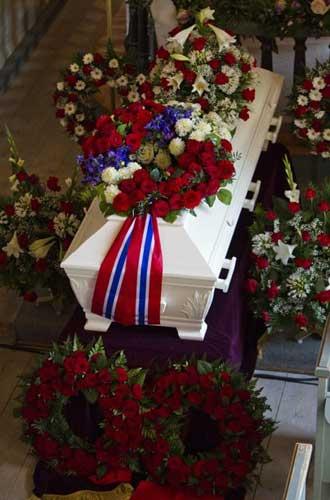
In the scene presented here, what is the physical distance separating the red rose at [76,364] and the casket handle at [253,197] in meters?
1.05

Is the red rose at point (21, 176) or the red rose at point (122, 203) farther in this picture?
the red rose at point (21, 176)

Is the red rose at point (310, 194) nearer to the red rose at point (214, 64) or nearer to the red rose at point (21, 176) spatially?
the red rose at point (214, 64)

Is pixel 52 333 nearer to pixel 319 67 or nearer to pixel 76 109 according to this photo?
pixel 76 109

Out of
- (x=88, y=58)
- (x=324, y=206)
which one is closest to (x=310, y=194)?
(x=324, y=206)

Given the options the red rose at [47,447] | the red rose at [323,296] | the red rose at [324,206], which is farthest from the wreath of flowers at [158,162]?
the red rose at [47,447]

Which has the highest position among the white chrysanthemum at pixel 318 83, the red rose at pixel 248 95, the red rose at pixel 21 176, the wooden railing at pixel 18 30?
the red rose at pixel 248 95

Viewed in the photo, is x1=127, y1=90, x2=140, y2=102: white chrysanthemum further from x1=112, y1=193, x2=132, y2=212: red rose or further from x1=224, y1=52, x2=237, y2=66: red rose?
x1=112, y1=193, x2=132, y2=212: red rose

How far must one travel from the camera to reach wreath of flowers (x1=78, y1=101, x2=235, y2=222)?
13.1 ft

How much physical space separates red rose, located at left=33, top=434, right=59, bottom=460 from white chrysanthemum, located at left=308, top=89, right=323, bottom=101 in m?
1.89

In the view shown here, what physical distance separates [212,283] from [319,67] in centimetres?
157

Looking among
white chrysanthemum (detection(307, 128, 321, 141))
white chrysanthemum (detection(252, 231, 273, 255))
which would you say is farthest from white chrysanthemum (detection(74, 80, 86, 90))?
white chrysanthemum (detection(252, 231, 273, 255))

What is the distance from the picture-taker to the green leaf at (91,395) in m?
4.02

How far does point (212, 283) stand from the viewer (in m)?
3.96

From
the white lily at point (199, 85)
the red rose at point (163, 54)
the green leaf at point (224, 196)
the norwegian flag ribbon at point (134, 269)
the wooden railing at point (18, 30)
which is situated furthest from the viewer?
the wooden railing at point (18, 30)
